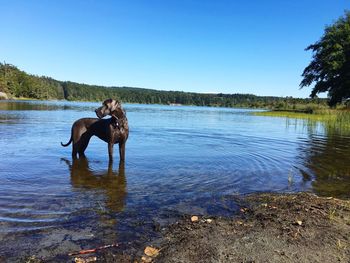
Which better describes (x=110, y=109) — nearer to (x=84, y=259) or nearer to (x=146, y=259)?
(x=84, y=259)

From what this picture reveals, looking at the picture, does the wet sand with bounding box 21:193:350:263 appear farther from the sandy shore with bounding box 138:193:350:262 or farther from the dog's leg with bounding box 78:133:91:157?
the dog's leg with bounding box 78:133:91:157

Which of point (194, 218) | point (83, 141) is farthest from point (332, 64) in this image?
point (194, 218)

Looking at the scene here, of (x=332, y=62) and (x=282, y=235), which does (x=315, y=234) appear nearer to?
(x=282, y=235)

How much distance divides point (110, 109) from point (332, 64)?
44.8 meters

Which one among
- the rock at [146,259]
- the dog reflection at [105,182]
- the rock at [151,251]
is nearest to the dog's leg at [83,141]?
the dog reflection at [105,182]

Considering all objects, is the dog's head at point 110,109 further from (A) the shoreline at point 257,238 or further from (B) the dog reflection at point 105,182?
(A) the shoreline at point 257,238

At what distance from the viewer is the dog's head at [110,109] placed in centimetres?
1016

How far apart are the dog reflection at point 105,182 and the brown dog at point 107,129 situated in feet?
2.44

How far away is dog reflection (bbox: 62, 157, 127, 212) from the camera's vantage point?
22.3ft

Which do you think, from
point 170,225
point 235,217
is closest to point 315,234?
point 235,217

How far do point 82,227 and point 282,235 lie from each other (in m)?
2.96

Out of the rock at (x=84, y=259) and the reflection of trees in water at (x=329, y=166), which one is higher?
the rock at (x=84, y=259)

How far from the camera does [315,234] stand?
4785 millimetres

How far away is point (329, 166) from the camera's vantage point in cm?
1140
